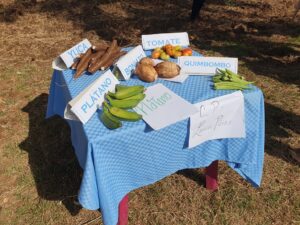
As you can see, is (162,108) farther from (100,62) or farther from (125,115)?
(100,62)

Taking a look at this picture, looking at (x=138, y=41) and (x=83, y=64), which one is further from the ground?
(x=83, y=64)

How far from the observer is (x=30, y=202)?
3348mm

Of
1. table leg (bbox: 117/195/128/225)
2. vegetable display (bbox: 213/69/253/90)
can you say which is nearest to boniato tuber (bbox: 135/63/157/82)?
vegetable display (bbox: 213/69/253/90)

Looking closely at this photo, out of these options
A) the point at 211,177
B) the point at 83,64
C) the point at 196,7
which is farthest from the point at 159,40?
the point at 196,7

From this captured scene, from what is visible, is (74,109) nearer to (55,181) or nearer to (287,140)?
(55,181)

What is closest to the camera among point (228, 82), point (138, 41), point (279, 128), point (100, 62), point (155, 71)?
point (228, 82)

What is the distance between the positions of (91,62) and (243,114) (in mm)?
1280

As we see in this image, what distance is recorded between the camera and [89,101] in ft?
7.54

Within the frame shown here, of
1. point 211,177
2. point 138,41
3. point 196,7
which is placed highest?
point 196,7

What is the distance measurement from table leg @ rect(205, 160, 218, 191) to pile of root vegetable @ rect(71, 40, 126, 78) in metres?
1.35

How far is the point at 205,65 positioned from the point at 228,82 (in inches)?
12.5

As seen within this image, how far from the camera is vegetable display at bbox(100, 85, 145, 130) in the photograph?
222cm

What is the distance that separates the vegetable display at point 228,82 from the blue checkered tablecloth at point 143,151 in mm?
50

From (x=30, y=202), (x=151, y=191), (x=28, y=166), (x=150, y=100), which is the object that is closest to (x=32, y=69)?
(x=28, y=166)
